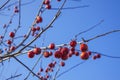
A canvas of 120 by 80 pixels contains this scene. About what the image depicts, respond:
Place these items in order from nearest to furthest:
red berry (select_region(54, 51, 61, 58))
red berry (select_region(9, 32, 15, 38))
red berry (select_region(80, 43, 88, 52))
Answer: red berry (select_region(80, 43, 88, 52)), red berry (select_region(54, 51, 61, 58)), red berry (select_region(9, 32, 15, 38))

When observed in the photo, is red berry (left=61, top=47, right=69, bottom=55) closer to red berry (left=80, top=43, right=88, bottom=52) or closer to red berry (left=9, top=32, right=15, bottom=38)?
red berry (left=80, top=43, right=88, bottom=52)

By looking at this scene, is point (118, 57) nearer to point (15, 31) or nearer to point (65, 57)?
point (65, 57)

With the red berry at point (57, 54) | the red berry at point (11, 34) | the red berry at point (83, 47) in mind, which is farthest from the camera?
the red berry at point (11, 34)

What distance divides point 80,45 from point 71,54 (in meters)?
0.44

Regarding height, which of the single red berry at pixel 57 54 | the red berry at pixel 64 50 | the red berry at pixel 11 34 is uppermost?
the red berry at pixel 64 50

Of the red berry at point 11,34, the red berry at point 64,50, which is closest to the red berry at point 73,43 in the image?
the red berry at point 64,50

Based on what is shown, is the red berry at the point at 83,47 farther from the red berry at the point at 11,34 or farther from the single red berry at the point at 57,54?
the red berry at the point at 11,34

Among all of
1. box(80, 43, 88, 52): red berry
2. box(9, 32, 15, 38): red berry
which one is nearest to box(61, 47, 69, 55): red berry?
box(80, 43, 88, 52): red berry

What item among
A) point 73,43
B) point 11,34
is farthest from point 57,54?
point 11,34

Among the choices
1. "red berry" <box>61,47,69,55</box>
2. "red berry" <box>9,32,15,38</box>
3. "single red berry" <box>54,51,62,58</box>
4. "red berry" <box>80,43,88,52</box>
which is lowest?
"red berry" <box>9,32,15,38</box>

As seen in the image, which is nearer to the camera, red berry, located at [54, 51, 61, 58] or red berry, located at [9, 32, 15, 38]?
red berry, located at [54, 51, 61, 58]

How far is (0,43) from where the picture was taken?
5.09 m

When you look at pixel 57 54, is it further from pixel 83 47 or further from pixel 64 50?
pixel 83 47

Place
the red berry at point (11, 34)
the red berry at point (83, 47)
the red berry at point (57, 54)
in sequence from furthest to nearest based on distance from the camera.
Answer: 1. the red berry at point (11, 34)
2. the red berry at point (57, 54)
3. the red berry at point (83, 47)
